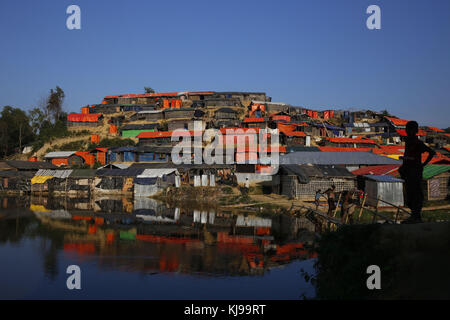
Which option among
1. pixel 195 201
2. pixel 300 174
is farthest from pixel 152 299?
pixel 195 201

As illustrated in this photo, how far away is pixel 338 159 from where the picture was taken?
129 ft

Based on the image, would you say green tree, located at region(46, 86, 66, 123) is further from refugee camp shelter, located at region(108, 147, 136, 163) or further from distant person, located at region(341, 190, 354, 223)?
distant person, located at region(341, 190, 354, 223)

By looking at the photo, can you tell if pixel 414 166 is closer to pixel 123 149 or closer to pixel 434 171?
pixel 434 171

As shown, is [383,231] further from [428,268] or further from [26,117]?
[26,117]

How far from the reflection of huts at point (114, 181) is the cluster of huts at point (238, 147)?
4.1 inches

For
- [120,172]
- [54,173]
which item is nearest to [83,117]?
[54,173]

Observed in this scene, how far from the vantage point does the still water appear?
35.9 feet

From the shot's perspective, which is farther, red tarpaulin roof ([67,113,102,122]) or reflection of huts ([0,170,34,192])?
red tarpaulin roof ([67,113,102,122])

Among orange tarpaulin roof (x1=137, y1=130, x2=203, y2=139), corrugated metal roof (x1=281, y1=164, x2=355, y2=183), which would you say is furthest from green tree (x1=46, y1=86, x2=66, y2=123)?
corrugated metal roof (x1=281, y1=164, x2=355, y2=183)

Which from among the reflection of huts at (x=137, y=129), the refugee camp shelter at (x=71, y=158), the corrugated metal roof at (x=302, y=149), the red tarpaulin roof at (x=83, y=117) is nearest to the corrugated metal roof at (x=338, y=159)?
the corrugated metal roof at (x=302, y=149)

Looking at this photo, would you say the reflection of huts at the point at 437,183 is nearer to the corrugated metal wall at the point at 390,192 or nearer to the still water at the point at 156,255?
the corrugated metal wall at the point at 390,192

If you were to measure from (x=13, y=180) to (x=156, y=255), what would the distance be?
34888 mm

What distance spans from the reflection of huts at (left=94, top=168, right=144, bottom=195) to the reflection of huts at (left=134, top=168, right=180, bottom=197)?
1.95m
